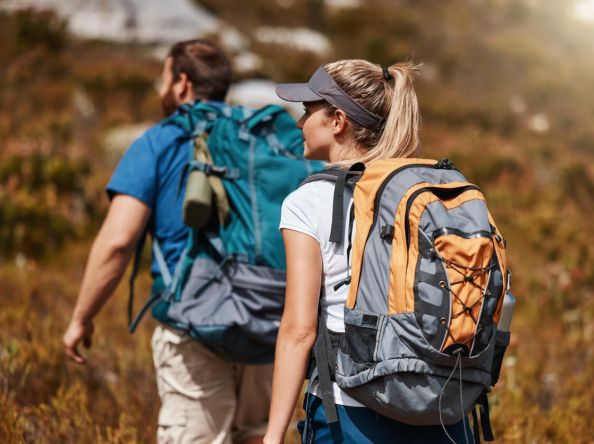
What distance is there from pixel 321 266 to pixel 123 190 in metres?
1.03

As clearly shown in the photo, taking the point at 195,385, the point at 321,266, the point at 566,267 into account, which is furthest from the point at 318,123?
the point at 566,267

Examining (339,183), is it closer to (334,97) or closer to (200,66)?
(334,97)

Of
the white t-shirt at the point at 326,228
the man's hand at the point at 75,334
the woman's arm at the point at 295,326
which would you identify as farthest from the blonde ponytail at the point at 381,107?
the man's hand at the point at 75,334

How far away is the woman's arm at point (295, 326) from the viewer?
5.82 feet

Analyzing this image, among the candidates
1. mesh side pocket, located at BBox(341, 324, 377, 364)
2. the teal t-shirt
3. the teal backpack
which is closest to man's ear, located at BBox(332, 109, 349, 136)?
mesh side pocket, located at BBox(341, 324, 377, 364)

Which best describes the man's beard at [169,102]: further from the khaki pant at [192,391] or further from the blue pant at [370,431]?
the blue pant at [370,431]

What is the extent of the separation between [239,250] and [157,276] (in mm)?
381

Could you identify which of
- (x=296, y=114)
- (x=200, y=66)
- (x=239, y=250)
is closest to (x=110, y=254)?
(x=239, y=250)

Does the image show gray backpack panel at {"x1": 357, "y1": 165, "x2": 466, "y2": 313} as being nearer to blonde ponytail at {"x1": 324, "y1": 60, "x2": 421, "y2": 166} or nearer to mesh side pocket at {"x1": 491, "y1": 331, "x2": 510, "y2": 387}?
blonde ponytail at {"x1": 324, "y1": 60, "x2": 421, "y2": 166}

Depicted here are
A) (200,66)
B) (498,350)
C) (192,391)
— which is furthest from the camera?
(200,66)

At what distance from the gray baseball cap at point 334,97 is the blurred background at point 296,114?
39 cm

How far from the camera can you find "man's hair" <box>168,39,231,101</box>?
2.83 m

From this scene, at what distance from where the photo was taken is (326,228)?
1.80 metres

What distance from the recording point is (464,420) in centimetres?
176
